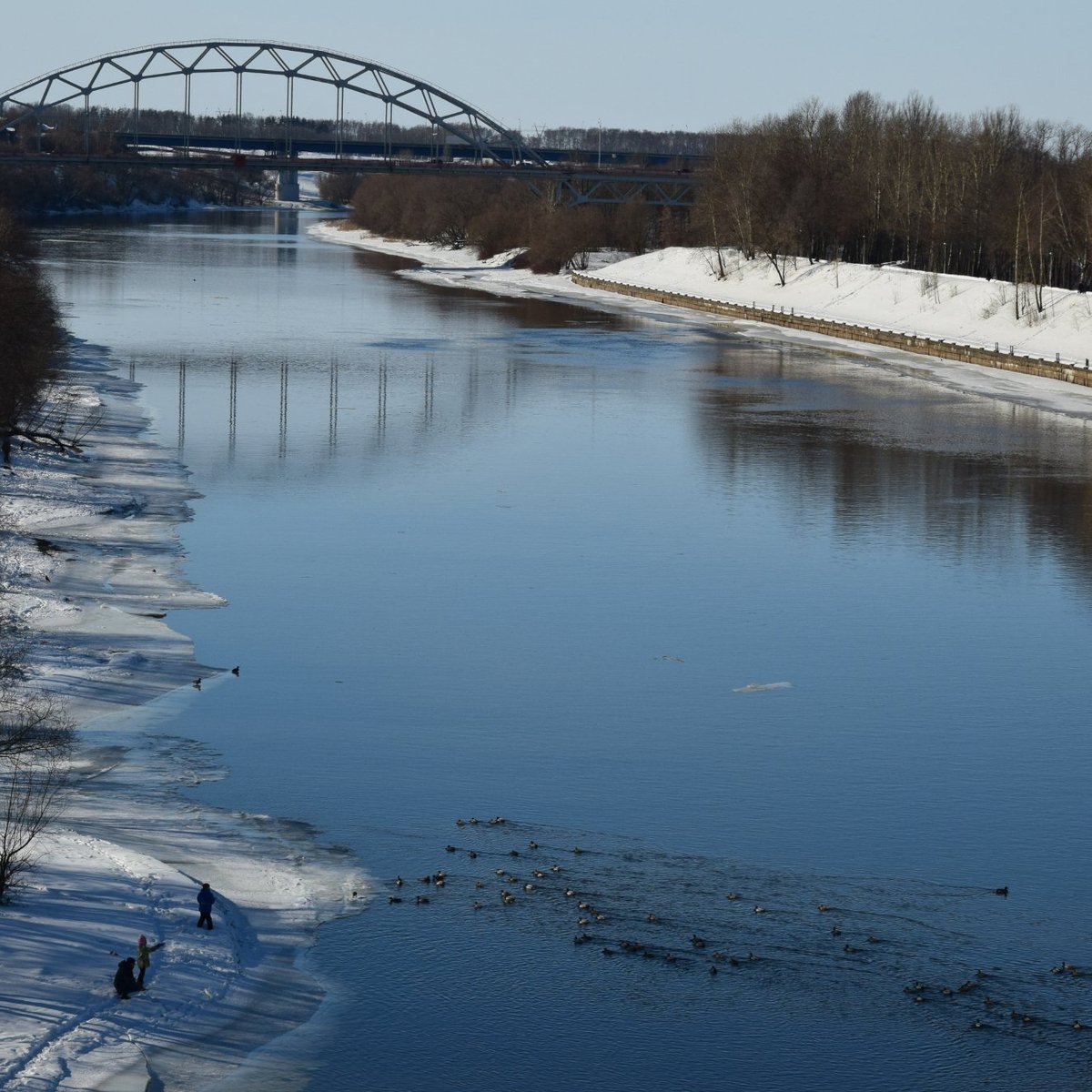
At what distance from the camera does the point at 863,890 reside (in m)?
12.1

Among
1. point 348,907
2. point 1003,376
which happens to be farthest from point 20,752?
point 1003,376

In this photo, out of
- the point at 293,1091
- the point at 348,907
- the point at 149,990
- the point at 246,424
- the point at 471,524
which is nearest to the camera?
the point at 293,1091

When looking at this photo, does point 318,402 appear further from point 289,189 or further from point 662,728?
point 289,189

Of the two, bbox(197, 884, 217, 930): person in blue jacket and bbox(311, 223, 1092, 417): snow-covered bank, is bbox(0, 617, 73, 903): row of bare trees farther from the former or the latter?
bbox(311, 223, 1092, 417): snow-covered bank

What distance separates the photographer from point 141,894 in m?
11.3

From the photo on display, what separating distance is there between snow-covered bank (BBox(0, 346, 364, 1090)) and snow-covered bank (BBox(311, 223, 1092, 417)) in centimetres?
2604

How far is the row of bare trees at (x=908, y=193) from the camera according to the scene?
5275 cm

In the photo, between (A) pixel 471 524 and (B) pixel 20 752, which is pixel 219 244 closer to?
(A) pixel 471 524

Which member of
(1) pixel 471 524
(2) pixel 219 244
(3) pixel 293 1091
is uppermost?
(2) pixel 219 244

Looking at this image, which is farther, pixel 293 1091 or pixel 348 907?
pixel 348 907

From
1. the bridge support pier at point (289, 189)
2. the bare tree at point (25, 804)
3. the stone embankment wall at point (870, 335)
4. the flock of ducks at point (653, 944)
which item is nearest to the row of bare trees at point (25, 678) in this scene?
the bare tree at point (25, 804)

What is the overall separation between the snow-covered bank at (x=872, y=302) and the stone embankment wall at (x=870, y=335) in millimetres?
472

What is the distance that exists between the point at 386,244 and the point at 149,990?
97.8 meters

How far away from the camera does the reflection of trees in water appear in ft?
80.2
